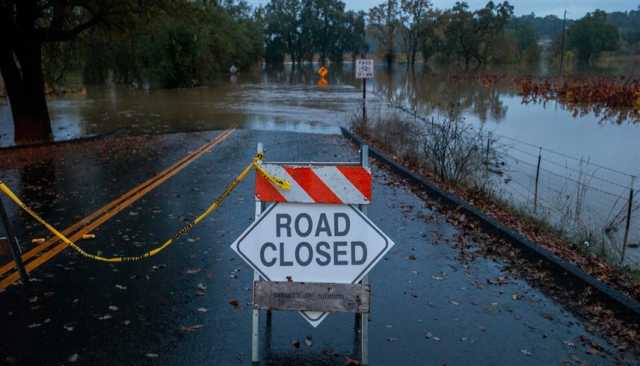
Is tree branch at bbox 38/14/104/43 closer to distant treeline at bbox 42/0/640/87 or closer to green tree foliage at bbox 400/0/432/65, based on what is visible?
distant treeline at bbox 42/0/640/87

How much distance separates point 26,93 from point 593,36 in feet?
361

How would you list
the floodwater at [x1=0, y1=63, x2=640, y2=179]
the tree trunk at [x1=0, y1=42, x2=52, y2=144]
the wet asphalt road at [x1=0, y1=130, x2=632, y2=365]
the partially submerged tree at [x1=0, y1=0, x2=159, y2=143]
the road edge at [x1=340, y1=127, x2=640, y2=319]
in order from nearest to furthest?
the wet asphalt road at [x1=0, y1=130, x2=632, y2=365], the road edge at [x1=340, y1=127, x2=640, y2=319], the partially submerged tree at [x1=0, y1=0, x2=159, y2=143], the tree trunk at [x1=0, y1=42, x2=52, y2=144], the floodwater at [x1=0, y1=63, x2=640, y2=179]

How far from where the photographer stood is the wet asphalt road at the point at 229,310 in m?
4.49

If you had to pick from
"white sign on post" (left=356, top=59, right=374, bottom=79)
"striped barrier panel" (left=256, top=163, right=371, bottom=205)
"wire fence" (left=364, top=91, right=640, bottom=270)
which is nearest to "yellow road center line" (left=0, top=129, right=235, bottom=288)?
"striped barrier panel" (left=256, top=163, right=371, bottom=205)

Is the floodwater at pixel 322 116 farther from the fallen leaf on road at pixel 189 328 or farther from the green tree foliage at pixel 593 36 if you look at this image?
the green tree foliage at pixel 593 36

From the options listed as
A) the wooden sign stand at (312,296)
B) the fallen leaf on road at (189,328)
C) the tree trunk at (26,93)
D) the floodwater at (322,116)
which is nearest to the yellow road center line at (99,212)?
the fallen leaf on road at (189,328)

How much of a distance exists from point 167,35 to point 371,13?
80.4 metres

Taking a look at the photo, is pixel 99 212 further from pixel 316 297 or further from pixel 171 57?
pixel 171 57

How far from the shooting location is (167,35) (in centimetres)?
4866

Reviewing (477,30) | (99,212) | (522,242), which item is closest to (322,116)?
(99,212)

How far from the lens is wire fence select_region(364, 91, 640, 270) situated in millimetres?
8203

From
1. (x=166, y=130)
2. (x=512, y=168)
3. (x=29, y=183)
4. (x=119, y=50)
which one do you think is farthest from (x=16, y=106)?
(x=119, y=50)

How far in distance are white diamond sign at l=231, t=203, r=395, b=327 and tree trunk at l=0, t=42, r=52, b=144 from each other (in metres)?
15.4

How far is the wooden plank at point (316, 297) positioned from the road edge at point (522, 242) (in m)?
2.76
